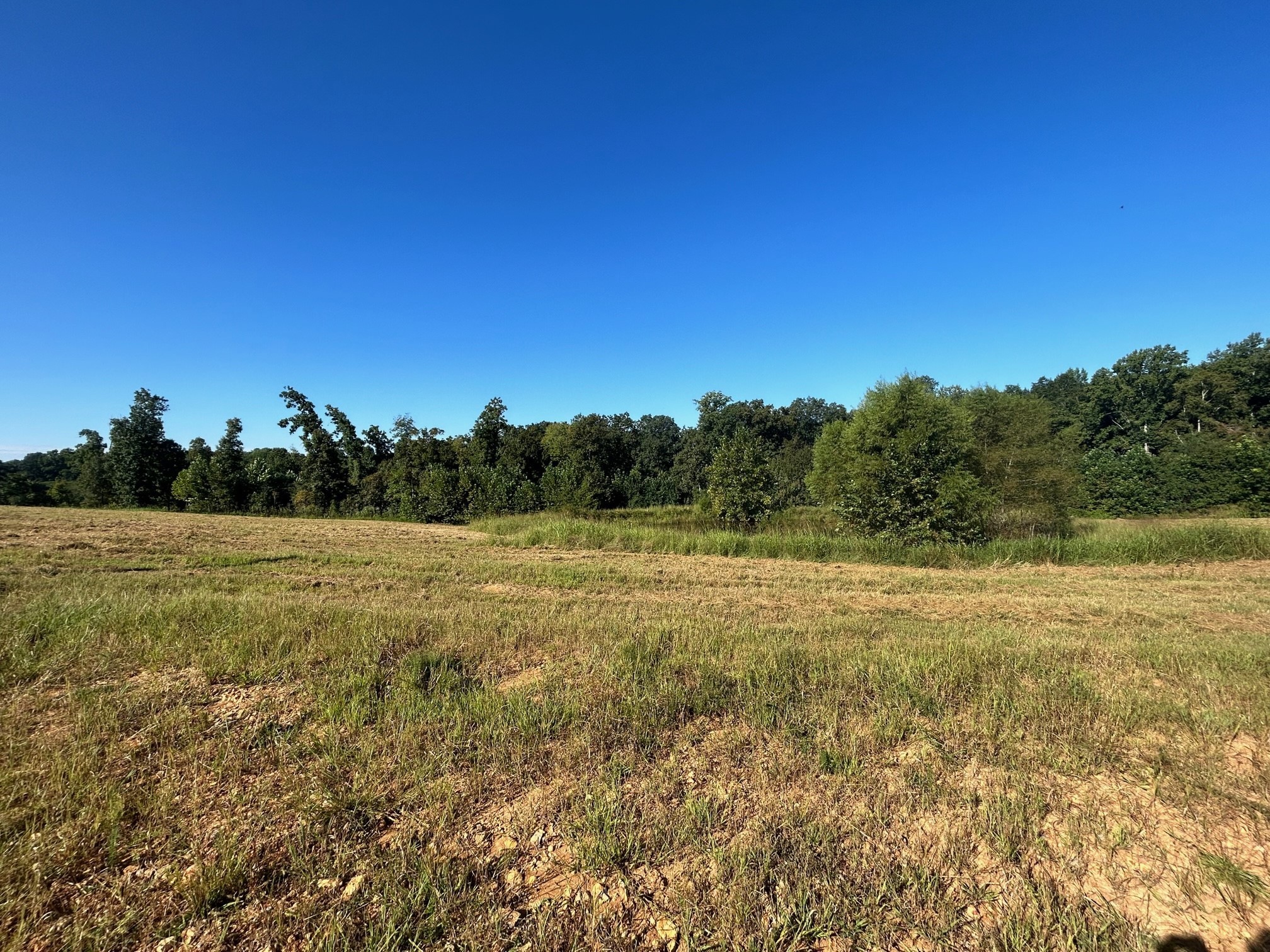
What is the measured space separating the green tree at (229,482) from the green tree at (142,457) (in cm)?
697

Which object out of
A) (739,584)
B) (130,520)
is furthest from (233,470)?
(739,584)

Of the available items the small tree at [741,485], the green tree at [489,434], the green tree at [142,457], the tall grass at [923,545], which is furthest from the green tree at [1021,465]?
the green tree at [142,457]

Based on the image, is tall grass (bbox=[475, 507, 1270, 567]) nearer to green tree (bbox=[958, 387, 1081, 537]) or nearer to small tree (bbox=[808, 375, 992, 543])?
small tree (bbox=[808, 375, 992, 543])

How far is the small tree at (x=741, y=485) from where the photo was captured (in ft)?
88.2

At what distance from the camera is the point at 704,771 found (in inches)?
135

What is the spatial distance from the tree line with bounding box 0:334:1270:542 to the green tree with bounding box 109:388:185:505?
0.16 meters

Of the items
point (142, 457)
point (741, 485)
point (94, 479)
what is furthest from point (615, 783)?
point (94, 479)

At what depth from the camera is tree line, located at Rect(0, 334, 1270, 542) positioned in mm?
21516

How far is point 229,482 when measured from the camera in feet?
157

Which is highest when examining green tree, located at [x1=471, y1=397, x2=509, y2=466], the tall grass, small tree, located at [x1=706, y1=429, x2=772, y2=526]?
green tree, located at [x1=471, y1=397, x2=509, y2=466]

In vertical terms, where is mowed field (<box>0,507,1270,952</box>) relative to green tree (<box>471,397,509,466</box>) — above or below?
below

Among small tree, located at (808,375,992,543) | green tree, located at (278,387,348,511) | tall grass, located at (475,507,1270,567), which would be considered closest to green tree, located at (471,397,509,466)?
green tree, located at (278,387,348,511)

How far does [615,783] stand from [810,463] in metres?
62.7

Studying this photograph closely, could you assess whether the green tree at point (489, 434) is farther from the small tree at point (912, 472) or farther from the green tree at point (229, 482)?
the small tree at point (912, 472)
